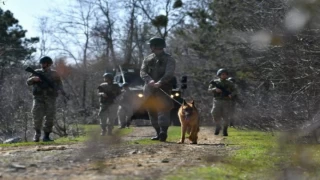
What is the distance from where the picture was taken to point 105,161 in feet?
27.9

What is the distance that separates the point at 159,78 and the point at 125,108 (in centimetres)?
1254

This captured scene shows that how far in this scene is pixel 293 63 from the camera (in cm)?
1534

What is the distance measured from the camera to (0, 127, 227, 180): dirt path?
7.18 metres

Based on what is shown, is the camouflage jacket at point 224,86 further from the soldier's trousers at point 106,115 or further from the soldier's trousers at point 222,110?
the soldier's trousers at point 106,115

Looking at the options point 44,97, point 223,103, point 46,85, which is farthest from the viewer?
point 223,103

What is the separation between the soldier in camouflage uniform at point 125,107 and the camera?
25217 millimetres

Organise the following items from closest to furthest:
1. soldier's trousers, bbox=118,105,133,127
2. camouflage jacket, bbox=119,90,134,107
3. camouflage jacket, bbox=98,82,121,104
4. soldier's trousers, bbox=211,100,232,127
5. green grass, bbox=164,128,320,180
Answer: green grass, bbox=164,128,320,180 < soldier's trousers, bbox=211,100,232,127 < camouflage jacket, bbox=98,82,121,104 < soldier's trousers, bbox=118,105,133,127 < camouflage jacket, bbox=119,90,134,107

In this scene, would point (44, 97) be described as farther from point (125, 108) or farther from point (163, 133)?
point (125, 108)

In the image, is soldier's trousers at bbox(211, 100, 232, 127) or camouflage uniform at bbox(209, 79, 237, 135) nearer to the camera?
camouflage uniform at bbox(209, 79, 237, 135)

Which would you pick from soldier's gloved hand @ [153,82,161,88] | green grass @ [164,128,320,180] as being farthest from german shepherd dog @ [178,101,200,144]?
green grass @ [164,128,320,180]

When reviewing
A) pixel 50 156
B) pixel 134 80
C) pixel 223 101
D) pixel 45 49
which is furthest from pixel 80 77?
pixel 50 156

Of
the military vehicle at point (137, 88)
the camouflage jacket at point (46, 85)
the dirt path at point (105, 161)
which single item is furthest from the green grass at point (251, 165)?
the military vehicle at point (137, 88)

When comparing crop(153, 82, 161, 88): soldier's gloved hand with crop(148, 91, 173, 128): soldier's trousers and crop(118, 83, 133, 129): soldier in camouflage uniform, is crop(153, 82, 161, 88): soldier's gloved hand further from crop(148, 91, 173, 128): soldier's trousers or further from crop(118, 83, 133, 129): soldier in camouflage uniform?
crop(118, 83, 133, 129): soldier in camouflage uniform

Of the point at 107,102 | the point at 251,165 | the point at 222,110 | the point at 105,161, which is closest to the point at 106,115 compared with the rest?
the point at 107,102
